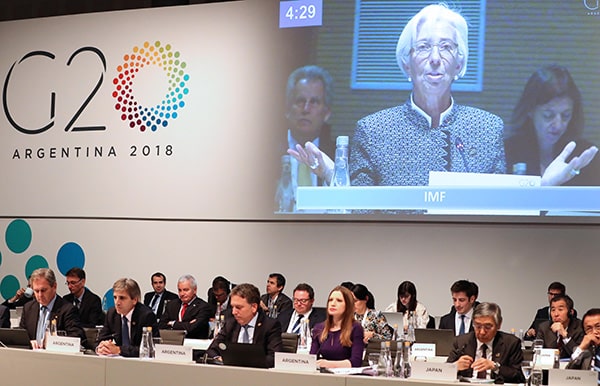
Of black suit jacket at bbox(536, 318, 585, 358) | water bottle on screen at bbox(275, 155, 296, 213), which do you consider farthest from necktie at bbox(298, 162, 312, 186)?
black suit jacket at bbox(536, 318, 585, 358)

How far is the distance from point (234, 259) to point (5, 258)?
2.96 m

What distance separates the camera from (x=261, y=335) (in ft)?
17.9

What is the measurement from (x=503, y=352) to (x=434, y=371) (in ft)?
3.12

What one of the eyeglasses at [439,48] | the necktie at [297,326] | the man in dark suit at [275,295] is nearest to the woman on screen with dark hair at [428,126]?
the eyeglasses at [439,48]

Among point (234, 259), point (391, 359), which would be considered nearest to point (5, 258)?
point (234, 259)

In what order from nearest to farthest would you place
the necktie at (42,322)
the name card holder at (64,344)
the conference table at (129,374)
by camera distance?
the conference table at (129,374) → the name card holder at (64,344) → the necktie at (42,322)

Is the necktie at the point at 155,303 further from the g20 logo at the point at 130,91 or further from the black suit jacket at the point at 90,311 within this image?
the g20 logo at the point at 130,91

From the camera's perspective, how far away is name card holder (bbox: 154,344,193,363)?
4.86 meters

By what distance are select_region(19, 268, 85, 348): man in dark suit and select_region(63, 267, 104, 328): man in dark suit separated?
1151 mm

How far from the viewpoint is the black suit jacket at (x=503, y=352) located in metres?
4.91

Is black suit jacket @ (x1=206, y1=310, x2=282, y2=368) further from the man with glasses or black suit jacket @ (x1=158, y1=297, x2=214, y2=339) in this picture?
the man with glasses

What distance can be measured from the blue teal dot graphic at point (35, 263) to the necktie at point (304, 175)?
3.36 m

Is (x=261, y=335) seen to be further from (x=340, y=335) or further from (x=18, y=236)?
(x=18, y=236)

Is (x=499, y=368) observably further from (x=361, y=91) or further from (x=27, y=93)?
(x=27, y=93)
